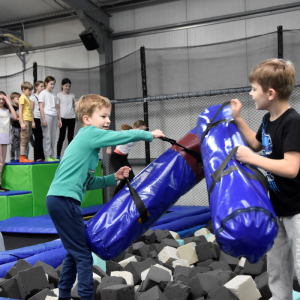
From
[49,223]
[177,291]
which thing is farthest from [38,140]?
[177,291]

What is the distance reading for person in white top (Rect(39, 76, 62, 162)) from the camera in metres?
5.59

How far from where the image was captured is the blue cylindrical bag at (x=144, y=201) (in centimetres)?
194

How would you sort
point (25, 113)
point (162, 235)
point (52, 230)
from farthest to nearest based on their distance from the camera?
point (25, 113) < point (52, 230) < point (162, 235)

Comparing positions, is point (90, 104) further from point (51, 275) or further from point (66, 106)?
point (66, 106)

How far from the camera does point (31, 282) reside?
236 centimetres

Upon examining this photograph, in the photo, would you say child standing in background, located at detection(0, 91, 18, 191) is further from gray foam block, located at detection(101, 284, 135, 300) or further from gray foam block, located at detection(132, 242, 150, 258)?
gray foam block, located at detection(101, 284, 135, 300)

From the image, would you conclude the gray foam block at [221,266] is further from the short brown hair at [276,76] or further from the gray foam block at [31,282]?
the short brown hair at [276,76]

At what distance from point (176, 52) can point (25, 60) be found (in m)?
4.82

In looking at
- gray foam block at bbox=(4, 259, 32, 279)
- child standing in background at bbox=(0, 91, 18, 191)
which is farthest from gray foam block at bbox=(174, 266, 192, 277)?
child standing in background at bbox=(0, 91, 18, 191)

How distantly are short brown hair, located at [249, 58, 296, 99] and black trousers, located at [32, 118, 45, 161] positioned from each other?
4.78 metres

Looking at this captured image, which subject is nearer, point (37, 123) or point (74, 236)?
point (74, 236)

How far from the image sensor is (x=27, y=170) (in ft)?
17.6

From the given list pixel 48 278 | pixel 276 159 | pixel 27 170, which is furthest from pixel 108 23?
pixel 276 159

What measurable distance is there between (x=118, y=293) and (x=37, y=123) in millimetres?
4245
